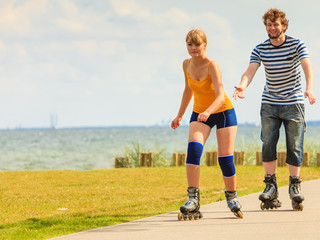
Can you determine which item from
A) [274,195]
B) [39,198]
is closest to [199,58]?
[274,195]

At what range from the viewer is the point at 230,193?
5.95 m

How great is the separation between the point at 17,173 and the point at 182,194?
5.74m

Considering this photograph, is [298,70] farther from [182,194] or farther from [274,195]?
[182,194]

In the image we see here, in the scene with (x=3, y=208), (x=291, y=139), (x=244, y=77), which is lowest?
(x=3, y=208)

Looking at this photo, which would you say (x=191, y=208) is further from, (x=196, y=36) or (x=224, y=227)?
(x=196, y=36)

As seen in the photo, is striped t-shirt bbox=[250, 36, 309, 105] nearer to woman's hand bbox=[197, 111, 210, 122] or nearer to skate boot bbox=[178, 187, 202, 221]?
woman's hand bbox=[197, 111, 210, 122]

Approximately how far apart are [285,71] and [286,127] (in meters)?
0.63

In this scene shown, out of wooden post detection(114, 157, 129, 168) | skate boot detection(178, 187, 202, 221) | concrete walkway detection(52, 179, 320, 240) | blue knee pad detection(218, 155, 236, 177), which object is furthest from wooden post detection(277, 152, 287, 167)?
skate boot detection(178, 187, 202, 221)

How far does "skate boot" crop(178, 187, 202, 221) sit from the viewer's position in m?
5.64

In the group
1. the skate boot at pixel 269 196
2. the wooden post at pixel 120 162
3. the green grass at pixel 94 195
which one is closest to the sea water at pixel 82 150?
the wooden post at pixel 120 162

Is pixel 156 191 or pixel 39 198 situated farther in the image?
pixel 156 191

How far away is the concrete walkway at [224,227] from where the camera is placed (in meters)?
4.90

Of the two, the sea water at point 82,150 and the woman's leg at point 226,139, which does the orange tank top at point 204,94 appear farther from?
the sea water at point 82,150

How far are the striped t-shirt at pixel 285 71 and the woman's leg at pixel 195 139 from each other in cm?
98
